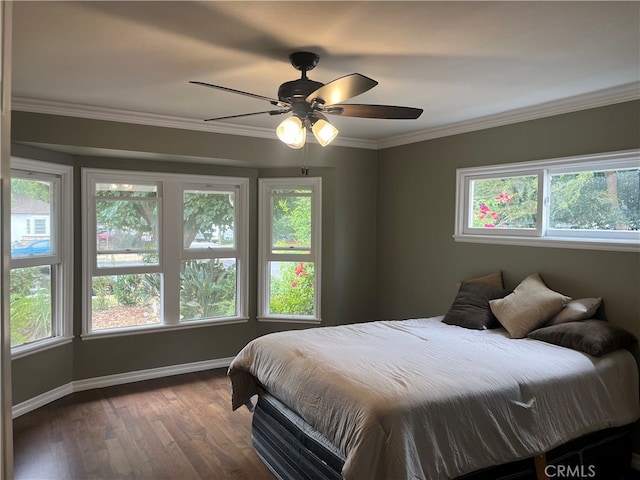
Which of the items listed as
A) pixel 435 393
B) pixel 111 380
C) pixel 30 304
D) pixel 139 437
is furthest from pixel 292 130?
pixel 111 380

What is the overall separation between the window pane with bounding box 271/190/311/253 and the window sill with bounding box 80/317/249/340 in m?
0.89

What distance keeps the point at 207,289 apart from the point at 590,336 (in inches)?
138

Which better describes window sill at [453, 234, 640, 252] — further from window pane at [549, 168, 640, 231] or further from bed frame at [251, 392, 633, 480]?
bed frame at [251, 392, 633, 480]

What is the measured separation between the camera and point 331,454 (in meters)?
2.30

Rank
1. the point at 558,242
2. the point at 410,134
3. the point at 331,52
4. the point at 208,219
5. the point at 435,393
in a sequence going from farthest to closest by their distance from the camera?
the point at 208,219 → the point at 410,134 → the point at 558,242 → the point at 331,52 → the point at 435,393

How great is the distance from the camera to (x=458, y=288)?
13.8 feet

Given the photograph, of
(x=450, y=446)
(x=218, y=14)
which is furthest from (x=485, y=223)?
(x=218, y=14)

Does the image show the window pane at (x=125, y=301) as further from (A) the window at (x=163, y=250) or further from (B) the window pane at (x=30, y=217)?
(B) the window pane at (x=30, y=217)

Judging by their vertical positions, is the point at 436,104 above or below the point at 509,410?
above

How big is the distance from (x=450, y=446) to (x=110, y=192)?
12.0 ft

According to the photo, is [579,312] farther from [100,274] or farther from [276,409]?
[100,274]

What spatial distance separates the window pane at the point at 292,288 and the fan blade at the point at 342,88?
295cm

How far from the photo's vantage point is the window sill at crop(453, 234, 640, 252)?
304 centimetres

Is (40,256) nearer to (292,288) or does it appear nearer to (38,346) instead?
(38,346)
